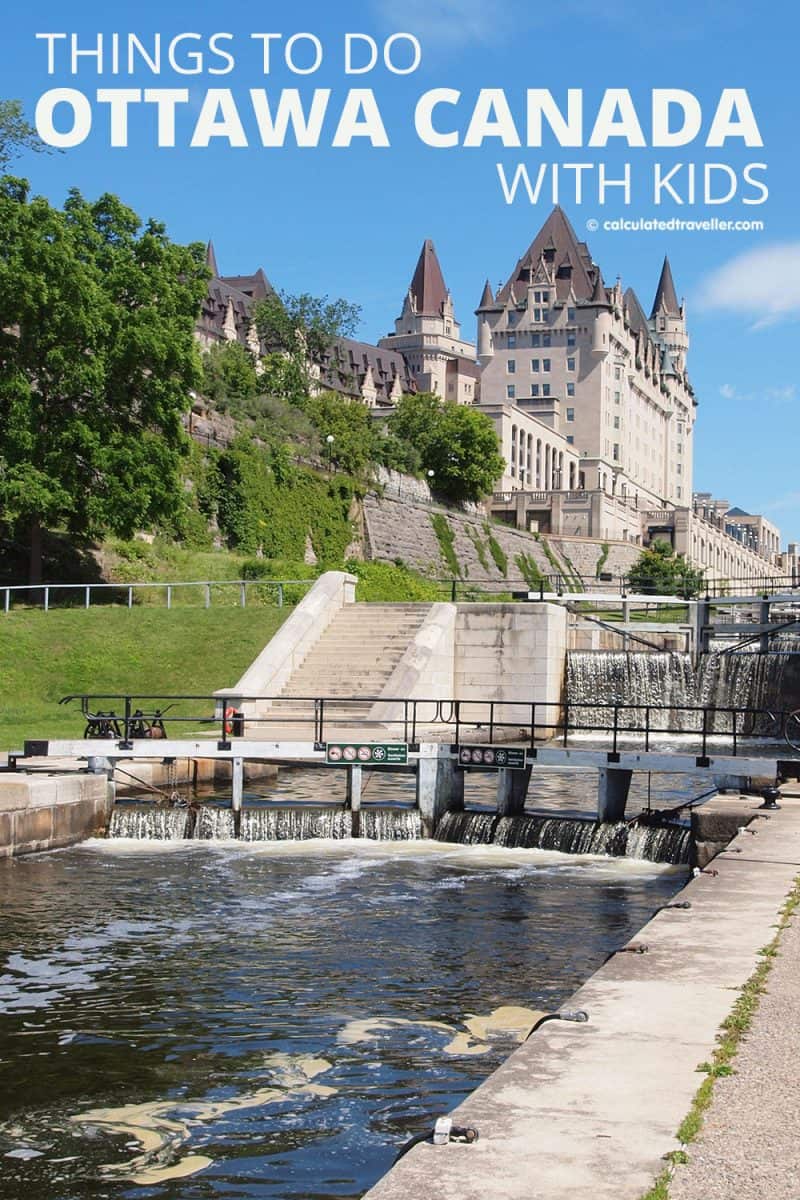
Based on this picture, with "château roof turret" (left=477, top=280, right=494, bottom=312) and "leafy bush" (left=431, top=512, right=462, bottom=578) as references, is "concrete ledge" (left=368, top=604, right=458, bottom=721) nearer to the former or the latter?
"leafy bush" (left=431, top=512, right=462, bottom=578)

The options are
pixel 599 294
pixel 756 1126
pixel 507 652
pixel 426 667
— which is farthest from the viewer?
pixel 599 294

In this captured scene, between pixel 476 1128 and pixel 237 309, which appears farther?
pixel 237 309

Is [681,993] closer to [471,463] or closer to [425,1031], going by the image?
[425,1031]

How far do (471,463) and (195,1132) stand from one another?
96919 mm

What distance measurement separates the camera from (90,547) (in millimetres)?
50250

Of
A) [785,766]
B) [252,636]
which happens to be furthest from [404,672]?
[785,766]

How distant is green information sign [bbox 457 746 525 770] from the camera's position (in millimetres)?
22812

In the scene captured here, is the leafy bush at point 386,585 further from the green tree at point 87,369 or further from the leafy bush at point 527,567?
the leafy bush at point 527,567

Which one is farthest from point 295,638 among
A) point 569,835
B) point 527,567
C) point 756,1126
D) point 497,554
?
point 527,567

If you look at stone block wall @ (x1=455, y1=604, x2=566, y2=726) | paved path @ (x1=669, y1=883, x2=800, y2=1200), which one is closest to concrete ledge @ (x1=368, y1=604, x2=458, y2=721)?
stone block wall @ (x1=455, y1=604, x2=566, y2=726)

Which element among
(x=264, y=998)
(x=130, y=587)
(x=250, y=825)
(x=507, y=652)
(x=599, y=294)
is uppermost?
(x=599, y=294)

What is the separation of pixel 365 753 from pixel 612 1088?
16.1 m

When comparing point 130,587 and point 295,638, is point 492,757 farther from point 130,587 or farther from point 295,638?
point 130,587

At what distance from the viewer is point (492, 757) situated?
23.0 m
